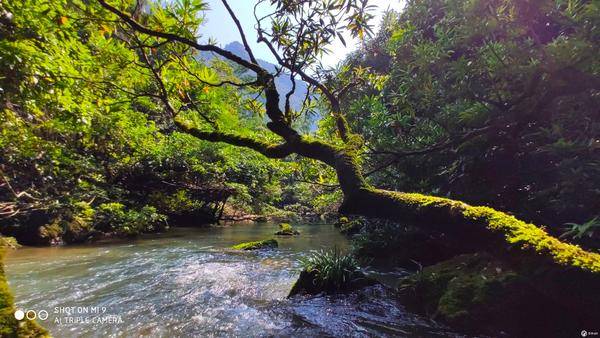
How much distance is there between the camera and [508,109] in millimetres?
6547

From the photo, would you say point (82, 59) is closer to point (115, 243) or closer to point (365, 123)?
point (365, 123)

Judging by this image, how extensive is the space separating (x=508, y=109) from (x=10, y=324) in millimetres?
7754

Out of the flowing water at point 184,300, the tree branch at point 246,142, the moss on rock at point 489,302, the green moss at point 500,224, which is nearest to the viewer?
the green moss at point 500,224

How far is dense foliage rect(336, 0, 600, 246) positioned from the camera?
5.43 m

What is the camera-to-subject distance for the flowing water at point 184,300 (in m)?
5.12

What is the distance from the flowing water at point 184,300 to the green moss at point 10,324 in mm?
2887

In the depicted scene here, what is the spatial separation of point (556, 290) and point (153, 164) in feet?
53.7

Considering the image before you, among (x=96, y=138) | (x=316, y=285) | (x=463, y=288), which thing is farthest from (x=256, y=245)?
(x=463, y=288)

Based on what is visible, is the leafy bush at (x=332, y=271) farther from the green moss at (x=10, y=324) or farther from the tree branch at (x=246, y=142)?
the green moss at (x=10, y=324)

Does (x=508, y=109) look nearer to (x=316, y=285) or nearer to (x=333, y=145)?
(x=333, y=145)

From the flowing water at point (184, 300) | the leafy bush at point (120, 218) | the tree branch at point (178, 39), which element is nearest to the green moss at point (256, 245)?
the flowing water at point (184, 300)

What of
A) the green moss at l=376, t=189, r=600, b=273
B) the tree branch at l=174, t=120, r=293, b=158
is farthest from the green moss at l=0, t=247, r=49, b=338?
the tree branch at l=174, t=120, r=293, b=158

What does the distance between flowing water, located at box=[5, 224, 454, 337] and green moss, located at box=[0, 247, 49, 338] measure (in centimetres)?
289

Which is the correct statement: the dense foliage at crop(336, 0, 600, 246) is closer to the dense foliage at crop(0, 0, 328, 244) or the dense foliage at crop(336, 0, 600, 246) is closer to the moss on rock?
the moss on rock
